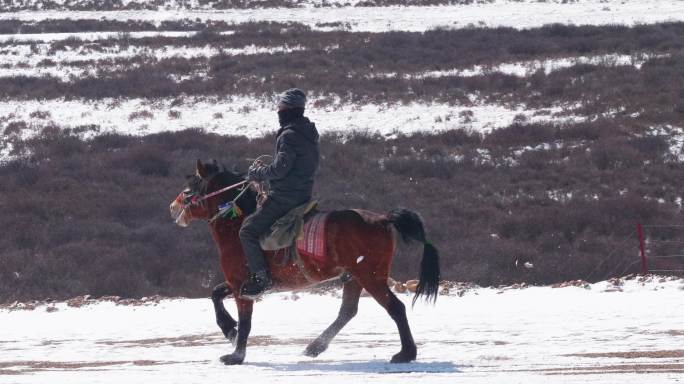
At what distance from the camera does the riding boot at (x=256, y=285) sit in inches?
358

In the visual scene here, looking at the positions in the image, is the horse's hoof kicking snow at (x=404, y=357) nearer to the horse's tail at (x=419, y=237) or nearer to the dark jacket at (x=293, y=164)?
the horse's tail at (x=419, y=237)

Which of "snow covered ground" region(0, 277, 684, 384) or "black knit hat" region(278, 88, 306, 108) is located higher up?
"black knit hat" region(278, 88, 306, 108)

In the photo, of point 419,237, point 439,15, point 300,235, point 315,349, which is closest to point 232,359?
point 315,349

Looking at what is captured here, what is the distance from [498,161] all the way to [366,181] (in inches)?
159

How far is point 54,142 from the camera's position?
29656mm

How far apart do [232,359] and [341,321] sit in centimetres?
116

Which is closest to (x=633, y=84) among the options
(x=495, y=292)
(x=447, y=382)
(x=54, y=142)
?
(x=54, y=142)

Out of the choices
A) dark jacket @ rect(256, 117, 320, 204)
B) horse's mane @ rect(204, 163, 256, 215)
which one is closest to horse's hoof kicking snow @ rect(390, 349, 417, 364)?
dark jacket @ rect(256, 117, 320, 204)

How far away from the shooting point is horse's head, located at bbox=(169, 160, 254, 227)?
9703 mm

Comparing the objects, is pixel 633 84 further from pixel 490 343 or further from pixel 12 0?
pixel 12 0

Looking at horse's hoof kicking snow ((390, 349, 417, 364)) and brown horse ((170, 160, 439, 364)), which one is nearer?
horse's hoof kicking snow ((390, 349, 417, 364))

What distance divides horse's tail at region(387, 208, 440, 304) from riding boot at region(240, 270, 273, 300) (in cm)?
132

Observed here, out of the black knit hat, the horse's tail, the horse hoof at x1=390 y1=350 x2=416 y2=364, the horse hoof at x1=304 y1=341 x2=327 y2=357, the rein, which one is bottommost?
the horse hoof at x1=304 y1=341 x2=327 y2=357

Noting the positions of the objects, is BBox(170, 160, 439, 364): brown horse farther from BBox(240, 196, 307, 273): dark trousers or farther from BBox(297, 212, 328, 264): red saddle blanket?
BBox(240, 196, 307, 273): dark trousers
